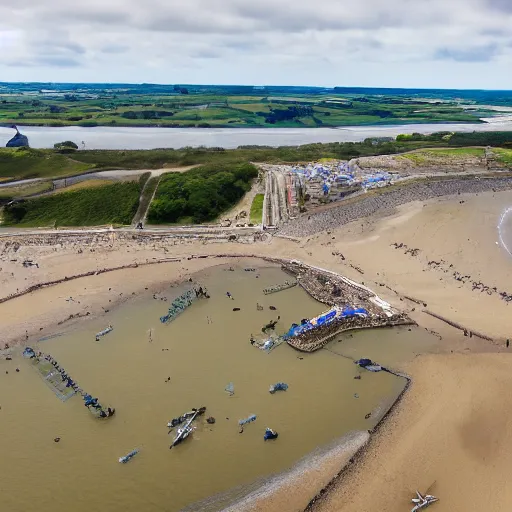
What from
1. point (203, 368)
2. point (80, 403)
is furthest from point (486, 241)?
point (80, 403)

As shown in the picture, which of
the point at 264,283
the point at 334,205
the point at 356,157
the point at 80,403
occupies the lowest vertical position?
the point at 80,403

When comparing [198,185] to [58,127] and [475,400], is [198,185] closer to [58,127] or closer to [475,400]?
[475,400]

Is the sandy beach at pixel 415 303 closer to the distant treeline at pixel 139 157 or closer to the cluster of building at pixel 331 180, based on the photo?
the cluster of building at pixel 331 180

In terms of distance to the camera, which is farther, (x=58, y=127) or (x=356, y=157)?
(x=58, y=127)

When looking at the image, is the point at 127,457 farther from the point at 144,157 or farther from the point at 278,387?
the point at 144,157

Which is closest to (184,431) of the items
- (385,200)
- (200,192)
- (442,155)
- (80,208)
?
(200,192)

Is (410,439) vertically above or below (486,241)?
below

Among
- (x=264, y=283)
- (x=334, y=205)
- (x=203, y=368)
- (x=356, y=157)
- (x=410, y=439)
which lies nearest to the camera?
(x=410, y=439)
